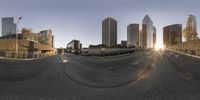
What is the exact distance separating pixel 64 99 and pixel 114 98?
171cm

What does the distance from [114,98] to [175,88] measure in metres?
3.51

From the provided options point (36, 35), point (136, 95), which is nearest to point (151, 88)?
point (136, 95)

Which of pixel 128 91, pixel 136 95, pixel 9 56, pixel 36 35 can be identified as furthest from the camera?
pixel 36 35

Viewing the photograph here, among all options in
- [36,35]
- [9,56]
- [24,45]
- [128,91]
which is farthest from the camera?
[36,35]

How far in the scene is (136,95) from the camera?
10555 mm

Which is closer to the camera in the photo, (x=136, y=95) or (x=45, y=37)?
(x=136, y=95)

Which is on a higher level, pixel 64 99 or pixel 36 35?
pixel 36 35

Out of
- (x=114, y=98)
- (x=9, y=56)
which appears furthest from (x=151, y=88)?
(x=9, y=56)

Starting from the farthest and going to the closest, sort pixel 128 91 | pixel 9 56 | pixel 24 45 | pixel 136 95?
pixel 24 45 < pixel 9 56 < pixel 128 91 < pixel 136 95

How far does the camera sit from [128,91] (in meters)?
11.6

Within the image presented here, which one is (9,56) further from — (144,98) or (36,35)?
(36,35)

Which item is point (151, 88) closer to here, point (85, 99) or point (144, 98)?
point (144, 98)

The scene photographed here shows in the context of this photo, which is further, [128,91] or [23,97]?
[128,91]

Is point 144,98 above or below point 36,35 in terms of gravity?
below
